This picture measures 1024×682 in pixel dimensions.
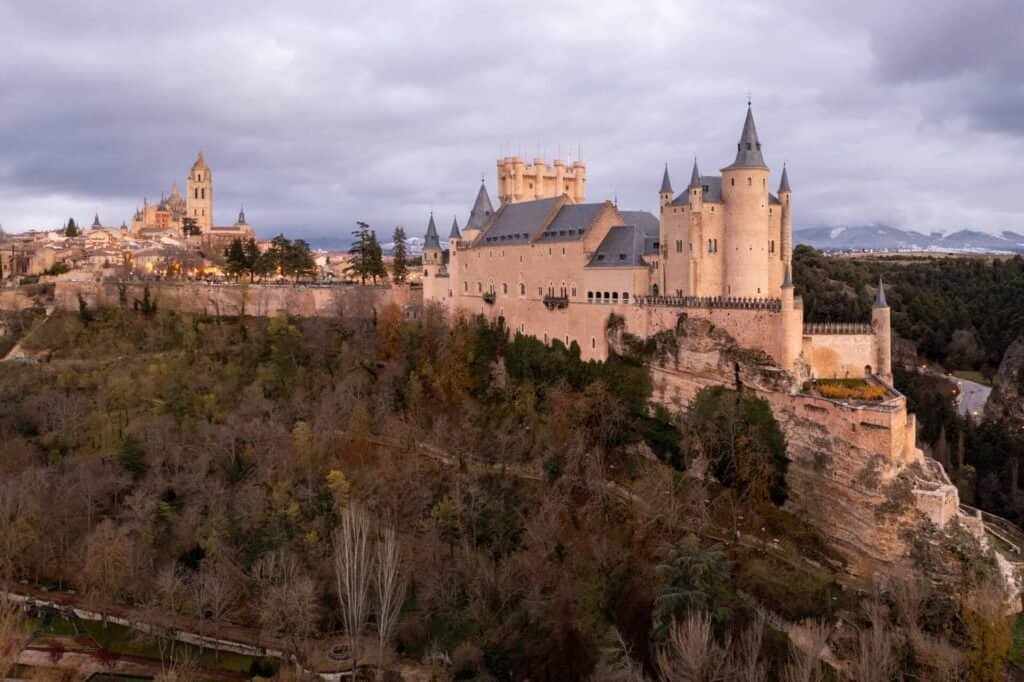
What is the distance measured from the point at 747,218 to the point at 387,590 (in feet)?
81.8

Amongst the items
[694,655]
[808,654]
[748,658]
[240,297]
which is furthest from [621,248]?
[240,297]

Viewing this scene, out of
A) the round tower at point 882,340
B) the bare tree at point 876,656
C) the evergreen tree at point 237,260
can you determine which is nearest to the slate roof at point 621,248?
the round tower at point 882,340

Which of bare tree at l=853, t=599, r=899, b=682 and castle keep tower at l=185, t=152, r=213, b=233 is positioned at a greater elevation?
castle keep tower at l=185, t=152, r=213, b=233

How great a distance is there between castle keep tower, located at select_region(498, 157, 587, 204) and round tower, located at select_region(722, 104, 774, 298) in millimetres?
20978

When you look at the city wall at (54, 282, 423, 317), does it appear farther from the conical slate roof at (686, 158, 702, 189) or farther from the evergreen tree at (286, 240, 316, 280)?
the conical slate roof at (686, 158, 702, 189)

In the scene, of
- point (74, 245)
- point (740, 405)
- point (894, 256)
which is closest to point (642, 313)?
point (740, 405)

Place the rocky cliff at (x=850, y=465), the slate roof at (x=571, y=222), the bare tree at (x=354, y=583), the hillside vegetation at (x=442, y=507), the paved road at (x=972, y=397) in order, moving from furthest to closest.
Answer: the paved road at (x=972, y=397), the slate roof at (x=571, y=222), the rocky cliff at (x=850, y=465), the bare tree at (x=354, y=583), the hillside vegetation at (x=442, y=507)

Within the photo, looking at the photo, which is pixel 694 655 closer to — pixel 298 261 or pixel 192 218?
pixel 298 261

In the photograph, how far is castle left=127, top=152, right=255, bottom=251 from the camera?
397 feet

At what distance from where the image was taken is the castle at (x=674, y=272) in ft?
127

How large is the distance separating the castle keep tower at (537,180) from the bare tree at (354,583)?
3276 cm

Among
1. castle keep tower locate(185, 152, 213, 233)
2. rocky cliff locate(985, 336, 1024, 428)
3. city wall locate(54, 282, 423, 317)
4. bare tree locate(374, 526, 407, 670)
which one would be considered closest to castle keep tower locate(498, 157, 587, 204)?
city wall locate(54, 282, 423, 317)

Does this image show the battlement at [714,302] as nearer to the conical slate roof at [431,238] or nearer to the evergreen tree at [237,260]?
the conical slate roof at [431,238]

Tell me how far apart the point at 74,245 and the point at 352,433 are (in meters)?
77.6
